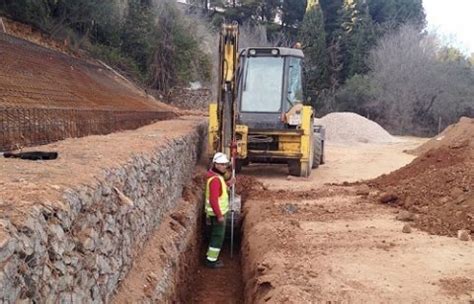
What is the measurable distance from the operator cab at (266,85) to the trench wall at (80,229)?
18.9ft

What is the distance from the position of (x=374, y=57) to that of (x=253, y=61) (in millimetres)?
34665

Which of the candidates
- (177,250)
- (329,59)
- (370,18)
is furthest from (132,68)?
(370,18)

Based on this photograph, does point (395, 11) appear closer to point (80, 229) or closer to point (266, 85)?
→ point (266, 85)

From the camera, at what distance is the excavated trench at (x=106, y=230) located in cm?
304

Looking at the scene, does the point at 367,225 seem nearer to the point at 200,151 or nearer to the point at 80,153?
the point at 80,153

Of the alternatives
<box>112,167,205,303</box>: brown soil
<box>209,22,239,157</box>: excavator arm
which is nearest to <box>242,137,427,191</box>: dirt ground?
<box>209,22,239,157</box>: excavator arm

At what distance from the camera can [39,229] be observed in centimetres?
311

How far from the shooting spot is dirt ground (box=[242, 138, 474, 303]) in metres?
5.27

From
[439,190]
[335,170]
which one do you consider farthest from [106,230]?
[335,170]

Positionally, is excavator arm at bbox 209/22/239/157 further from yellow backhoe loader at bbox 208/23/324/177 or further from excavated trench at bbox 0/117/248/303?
yellow backhoe loader at bbox 208/23/324/177

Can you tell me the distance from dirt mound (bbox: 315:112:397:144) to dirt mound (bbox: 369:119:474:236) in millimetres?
16131

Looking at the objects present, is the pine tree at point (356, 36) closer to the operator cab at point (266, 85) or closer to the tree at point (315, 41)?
the tree at point (315, 41)

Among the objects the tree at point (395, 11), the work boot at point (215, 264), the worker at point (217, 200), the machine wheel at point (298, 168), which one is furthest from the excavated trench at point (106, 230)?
the tree at point (395, 11)

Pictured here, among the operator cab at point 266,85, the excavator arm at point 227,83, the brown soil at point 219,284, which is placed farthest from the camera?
the operator cab at point 266,85
